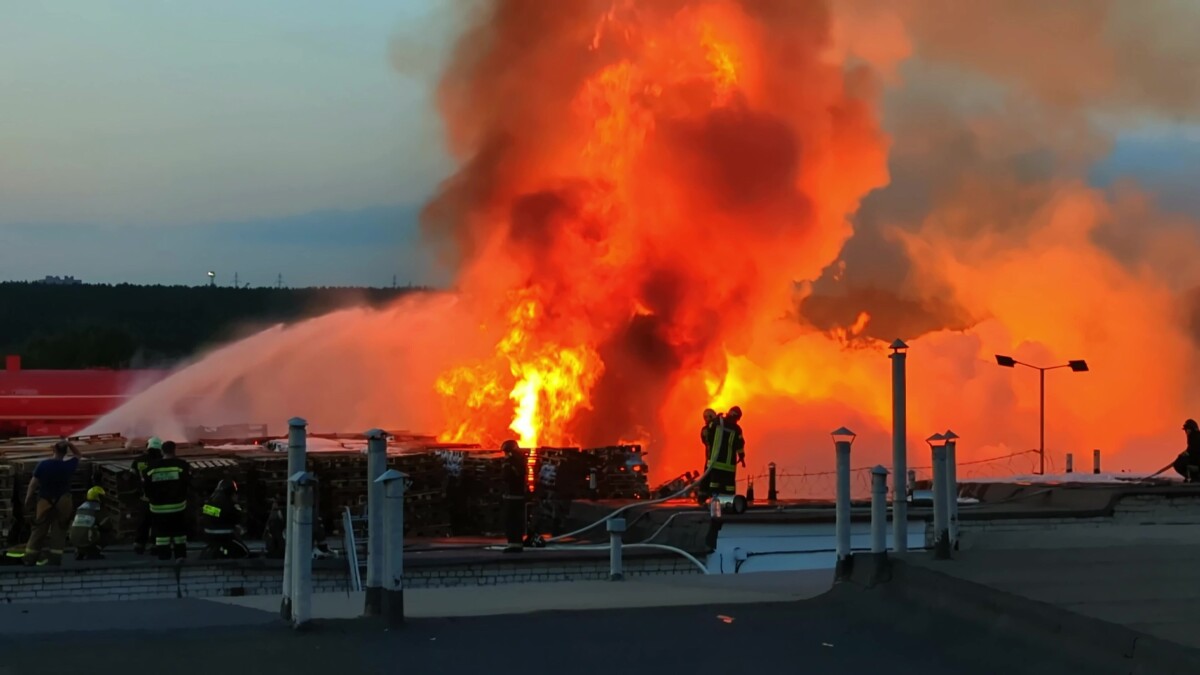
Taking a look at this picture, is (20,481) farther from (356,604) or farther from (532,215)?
(532,215)

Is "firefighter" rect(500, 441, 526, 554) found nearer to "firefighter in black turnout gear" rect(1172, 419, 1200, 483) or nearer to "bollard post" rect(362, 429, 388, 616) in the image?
"bollard post" rect(362, 429, 388, 616)

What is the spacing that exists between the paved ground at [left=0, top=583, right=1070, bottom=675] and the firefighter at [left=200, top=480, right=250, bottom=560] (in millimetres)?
4327

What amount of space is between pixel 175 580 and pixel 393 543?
5.89 m

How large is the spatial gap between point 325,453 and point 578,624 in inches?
398

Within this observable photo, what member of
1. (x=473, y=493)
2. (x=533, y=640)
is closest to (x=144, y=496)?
(x=473, y=493)

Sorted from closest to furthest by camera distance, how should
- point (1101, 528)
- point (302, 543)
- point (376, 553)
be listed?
1. point (302, 543)
2. point (376, 553)
3. point (1101, 528)

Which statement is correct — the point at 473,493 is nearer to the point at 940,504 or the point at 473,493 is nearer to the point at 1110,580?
the point at 940,504

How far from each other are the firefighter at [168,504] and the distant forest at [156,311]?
90900mm

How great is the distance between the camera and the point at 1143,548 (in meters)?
12.1

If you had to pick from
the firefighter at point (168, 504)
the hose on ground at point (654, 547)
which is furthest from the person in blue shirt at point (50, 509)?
the hose on ground at point (654, 547)

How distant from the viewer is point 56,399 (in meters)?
43.2

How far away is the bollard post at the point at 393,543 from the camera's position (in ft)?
28.3

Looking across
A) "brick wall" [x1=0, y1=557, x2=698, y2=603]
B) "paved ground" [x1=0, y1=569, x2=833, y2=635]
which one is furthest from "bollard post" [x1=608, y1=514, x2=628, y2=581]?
"brick wall" [x1=0, y1=557, x2=698, y2=603]

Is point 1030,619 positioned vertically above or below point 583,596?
above
